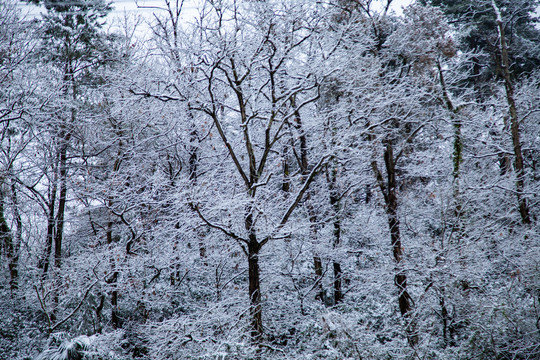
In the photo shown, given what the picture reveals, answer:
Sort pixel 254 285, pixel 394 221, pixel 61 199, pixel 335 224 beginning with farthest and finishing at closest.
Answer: pixel 61 199 < pixel 335 224 < pixel 394 221 < pixel 254 285

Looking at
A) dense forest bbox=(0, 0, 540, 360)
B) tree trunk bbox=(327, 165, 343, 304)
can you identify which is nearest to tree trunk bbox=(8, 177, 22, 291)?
dense forest bbox=(0, 0, 540, 360)

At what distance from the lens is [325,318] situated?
6.29m

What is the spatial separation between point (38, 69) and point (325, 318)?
37.7 ft

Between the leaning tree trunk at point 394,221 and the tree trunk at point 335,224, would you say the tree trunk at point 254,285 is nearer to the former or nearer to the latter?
the leaning tree trunk at point 394,221

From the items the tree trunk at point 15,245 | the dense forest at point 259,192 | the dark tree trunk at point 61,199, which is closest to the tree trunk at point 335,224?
the dense forest at point 259,192

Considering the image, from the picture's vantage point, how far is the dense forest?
7621mm

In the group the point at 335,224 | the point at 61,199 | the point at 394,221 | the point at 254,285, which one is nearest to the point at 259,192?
the point at 254,285

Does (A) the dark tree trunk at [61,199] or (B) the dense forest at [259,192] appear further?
(A) the dark tree trunk at [61,199]

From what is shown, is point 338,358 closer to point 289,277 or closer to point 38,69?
point 289,277

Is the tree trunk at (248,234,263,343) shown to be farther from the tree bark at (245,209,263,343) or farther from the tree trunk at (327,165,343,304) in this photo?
the tree trunk at (327,165,343,304)

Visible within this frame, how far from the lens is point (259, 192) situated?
8.83m

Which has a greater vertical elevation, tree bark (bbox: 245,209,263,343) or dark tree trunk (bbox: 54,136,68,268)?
dark tree trunk (bbox: 54,136,68,268)

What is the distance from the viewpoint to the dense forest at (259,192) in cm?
762

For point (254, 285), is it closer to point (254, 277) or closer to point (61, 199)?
point (254, 277)
